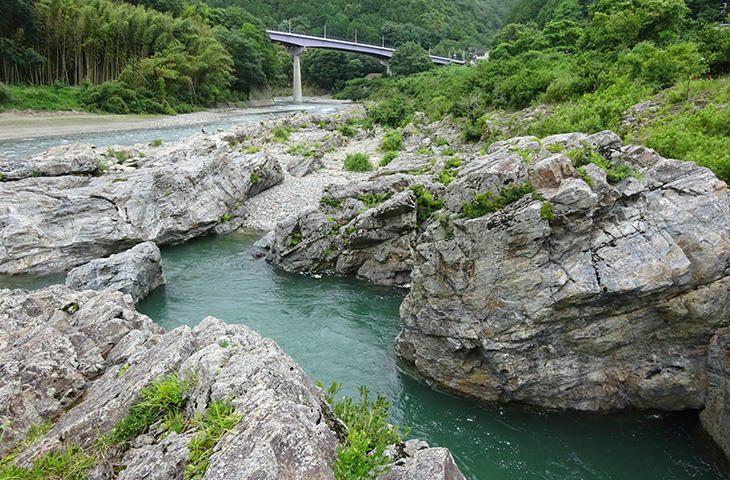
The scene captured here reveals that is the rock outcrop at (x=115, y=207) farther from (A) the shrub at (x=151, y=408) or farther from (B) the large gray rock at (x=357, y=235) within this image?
(A) the shrub at (x=151, y=408)

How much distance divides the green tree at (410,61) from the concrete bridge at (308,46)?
5966 mm

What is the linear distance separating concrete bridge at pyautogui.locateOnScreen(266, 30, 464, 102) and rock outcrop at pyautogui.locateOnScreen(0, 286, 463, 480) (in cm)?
10764

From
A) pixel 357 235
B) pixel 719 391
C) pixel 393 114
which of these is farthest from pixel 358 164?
pixel 719 391

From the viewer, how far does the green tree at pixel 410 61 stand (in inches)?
3944

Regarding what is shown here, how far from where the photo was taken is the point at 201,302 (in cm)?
1711

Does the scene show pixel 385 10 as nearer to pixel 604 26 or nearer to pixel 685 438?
pixel 604 26

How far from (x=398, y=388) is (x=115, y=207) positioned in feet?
58.4

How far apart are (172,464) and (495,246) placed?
28.0 feet

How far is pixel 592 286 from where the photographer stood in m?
9.94

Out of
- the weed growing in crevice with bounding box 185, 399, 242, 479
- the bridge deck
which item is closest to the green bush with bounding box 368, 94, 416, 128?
the weed growing in crevice with bounding box 185, 399, 242, 479

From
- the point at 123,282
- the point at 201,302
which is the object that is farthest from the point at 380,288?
the point at 123,282

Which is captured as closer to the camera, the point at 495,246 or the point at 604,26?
the point at 495,246

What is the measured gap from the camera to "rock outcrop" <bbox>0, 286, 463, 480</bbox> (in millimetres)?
5230

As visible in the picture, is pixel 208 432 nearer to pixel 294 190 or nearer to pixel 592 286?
pixel 592 286
